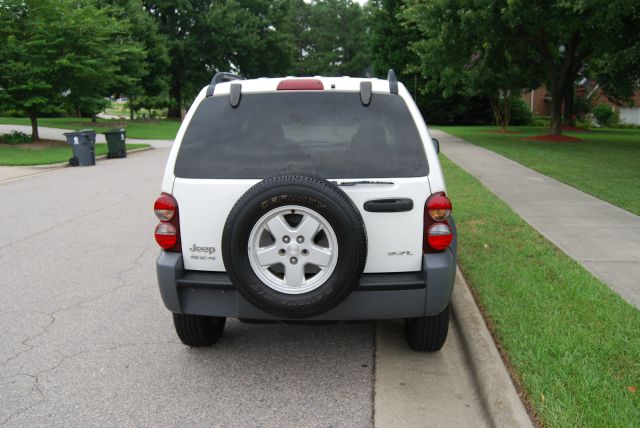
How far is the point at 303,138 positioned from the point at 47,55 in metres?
21.8

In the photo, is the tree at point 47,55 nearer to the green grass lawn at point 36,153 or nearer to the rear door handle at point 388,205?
the green grass lawn at point 36,153

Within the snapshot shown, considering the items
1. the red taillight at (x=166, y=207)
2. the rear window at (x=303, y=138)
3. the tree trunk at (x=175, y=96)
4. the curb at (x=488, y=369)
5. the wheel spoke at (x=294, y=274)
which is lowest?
the curb at (x=488, y=369)

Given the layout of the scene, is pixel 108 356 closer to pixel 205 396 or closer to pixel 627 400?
pixel 205 396

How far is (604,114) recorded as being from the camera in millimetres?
46906

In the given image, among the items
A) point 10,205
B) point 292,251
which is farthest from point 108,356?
point 10,205

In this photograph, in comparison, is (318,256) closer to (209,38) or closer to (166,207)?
(166,207)

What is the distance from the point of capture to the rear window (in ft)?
12.5

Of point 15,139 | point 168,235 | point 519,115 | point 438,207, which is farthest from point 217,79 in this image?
point 519,115

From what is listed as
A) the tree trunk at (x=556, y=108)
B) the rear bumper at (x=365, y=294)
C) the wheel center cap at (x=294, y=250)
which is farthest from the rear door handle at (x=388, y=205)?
the tree trunk at (x=556, y=108)

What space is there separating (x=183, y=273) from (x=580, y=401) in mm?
2434

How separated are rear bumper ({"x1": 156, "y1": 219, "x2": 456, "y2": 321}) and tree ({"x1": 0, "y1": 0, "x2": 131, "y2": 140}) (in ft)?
65.9

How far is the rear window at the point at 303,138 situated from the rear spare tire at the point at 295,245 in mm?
317

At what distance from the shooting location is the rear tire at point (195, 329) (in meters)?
4.23

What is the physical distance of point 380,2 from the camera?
51.5 m
